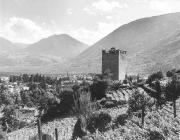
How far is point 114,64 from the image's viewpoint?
6738 centimetres

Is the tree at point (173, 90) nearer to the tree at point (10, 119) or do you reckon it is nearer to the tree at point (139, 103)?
the tree at point (139, 103)

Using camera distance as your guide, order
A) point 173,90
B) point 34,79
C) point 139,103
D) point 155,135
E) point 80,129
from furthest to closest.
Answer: point 34,79 < point 173,90 < point 139,103 < point 80,129 < point 155,135

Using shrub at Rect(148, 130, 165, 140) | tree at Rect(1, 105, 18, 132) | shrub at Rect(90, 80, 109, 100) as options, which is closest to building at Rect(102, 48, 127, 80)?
shrub at Rect(90, 80, 109, 100)

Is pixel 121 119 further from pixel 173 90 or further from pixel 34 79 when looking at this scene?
pixel 34 79

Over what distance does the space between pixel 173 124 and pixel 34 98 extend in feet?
176

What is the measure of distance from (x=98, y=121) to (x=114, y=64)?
35954 mm

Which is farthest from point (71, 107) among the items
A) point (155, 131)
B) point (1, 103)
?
point (1, 103)

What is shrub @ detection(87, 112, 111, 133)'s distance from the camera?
3203 centimetres

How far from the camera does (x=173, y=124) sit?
105 ft

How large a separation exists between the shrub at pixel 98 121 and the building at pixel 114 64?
32.8 meters

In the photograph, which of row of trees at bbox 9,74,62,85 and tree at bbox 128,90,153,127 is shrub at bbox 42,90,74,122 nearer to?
tree at bbox 128,90,153,127

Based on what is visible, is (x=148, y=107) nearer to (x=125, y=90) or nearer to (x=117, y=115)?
(x=117, y=115)

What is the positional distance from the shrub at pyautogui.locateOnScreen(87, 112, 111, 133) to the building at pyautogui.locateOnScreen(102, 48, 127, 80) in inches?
1291

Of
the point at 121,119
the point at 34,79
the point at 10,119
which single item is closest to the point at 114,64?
the point at 10,119
